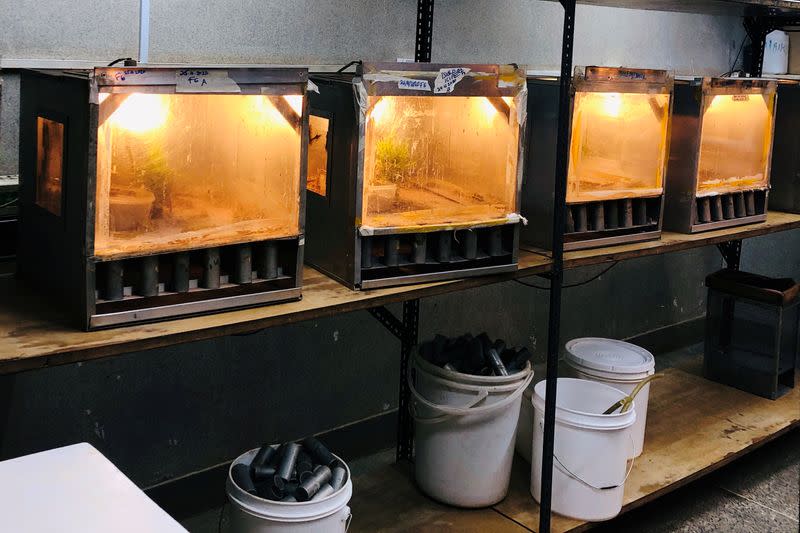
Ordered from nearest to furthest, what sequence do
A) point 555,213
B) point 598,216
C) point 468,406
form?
1. point 555,213
2. point 468,406
3. point 598,216

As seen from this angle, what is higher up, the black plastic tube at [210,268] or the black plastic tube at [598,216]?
the black plastic tube at [598,216]

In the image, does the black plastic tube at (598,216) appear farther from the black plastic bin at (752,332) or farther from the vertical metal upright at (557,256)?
the black plastic bin at (752,332)

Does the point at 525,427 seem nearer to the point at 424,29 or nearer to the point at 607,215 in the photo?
the point at 607,215

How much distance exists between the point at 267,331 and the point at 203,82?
1225 millimetres

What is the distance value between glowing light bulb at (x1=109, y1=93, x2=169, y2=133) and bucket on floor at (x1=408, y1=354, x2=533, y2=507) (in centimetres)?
114

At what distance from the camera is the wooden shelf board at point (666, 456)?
269 centimetres

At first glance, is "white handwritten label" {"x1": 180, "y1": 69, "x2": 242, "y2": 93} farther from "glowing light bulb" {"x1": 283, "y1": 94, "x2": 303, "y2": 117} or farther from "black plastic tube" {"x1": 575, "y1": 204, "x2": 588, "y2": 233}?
"black plastic tube" {"x1": 575, "y1": 204, "x2": 588, "y2": 233}

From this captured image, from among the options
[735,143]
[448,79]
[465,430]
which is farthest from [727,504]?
[448,79]

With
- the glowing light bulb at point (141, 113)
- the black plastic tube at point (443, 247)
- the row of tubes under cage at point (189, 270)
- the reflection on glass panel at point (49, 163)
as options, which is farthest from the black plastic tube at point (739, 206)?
the reflection on glass panel at point (49, 163)

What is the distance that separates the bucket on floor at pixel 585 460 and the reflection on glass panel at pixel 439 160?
0.66 metres

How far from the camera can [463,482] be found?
2.69m

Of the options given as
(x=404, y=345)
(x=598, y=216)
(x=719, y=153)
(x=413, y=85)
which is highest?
(x=413, y=85)

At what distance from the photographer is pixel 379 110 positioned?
216 cm

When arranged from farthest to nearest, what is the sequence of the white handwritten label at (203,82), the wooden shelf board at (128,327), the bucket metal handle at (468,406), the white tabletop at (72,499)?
the bucket metal handle at (468,406) < the white handwritten label at (203,82) < the wooden shelf board at (128,327) < the white tabletop at (72,499)
